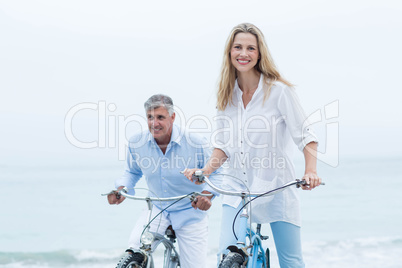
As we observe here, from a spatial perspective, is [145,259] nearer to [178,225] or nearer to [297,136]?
[178,225]

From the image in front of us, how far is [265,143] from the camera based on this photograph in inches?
122

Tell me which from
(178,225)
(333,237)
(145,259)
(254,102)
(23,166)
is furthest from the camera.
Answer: (23,166)

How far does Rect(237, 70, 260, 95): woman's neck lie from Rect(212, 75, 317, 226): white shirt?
0.12ft

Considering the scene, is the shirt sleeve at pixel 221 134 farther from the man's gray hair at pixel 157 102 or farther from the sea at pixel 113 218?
the sea at pixel 113 218

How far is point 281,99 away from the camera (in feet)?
9.98

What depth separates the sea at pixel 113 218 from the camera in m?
9.34

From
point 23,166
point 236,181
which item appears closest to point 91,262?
point 236,181

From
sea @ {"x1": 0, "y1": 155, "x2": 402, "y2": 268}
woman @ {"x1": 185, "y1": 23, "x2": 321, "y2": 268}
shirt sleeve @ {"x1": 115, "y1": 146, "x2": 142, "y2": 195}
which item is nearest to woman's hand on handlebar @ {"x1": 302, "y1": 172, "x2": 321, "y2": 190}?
woman @ {"x1": 185, "y1": 23, "x2": 321, "y2": 268}

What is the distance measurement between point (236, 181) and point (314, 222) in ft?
37.1

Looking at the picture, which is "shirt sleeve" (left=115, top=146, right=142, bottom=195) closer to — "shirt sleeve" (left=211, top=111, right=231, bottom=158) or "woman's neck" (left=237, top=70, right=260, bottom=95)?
"shirt sleeve" (left=211, top=111, right=231, bottom=158)

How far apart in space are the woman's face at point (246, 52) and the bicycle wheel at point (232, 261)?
98cm

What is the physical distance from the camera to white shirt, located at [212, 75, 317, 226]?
3.03 m

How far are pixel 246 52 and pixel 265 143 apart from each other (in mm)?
486

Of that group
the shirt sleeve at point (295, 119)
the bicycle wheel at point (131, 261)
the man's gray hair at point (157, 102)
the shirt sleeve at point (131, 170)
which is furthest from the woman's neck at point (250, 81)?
the bicycle wheel at point (131, 261)
